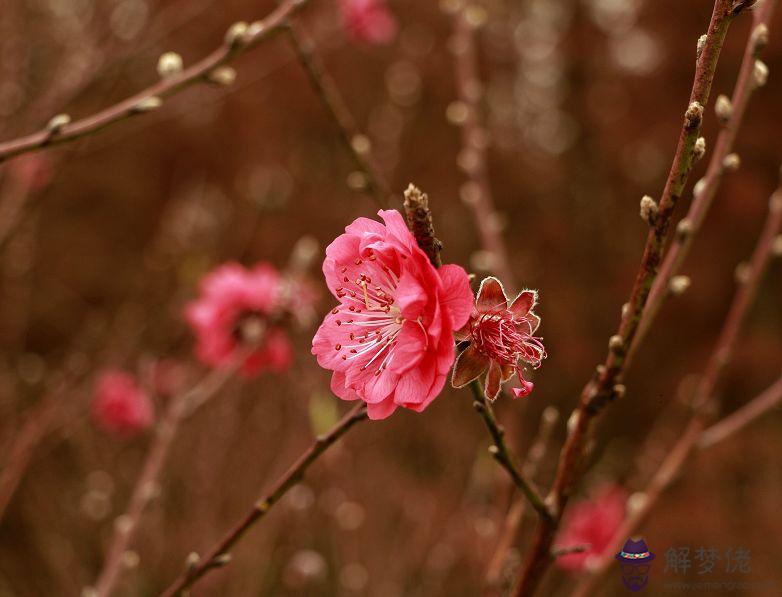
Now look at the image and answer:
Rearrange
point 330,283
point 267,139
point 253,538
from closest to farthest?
point 330,283
point 253,538
point 267,139

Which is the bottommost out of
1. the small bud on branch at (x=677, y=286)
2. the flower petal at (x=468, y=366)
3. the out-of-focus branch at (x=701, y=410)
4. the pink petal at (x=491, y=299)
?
the out-of-focus branch at (x=701, y=410)

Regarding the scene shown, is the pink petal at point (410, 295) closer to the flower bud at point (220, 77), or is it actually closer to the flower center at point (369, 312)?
the flower center at point (369, 312)

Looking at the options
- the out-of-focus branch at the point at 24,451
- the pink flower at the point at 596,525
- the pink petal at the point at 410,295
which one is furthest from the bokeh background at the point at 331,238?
the pink petal at the point at 410,295

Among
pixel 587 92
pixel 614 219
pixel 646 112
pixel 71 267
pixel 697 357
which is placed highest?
pixel 71 267

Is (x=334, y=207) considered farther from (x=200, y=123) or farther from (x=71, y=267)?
(x=71, y=267)

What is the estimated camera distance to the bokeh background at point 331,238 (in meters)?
2.41

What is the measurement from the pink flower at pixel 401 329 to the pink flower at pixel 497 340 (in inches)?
1.0

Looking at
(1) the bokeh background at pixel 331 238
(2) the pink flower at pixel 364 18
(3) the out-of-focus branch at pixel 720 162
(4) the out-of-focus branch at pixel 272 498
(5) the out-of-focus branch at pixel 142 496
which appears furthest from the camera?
(1) the bokeh background at pixel 331 238

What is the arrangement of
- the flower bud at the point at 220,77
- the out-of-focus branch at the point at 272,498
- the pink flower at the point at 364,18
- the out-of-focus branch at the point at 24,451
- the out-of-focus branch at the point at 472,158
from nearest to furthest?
1. the out-of-focus branch at the point at 272,498
2. the flower bud at the point at 220,77
3. the out-of-focus branch at the point at 472,158
4. the out-of-focus branch at the point at 24,451
5. the pink flower at the point at 364,18

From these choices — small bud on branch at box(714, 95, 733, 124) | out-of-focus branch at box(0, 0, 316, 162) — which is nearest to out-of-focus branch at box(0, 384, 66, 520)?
out-of-focus branch at box(0, 0, 316, 162)

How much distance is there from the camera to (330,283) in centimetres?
75

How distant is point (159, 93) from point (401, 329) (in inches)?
20.3

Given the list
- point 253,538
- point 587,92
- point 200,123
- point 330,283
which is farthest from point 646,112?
point 330,283

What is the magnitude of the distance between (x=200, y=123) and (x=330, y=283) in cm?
559
